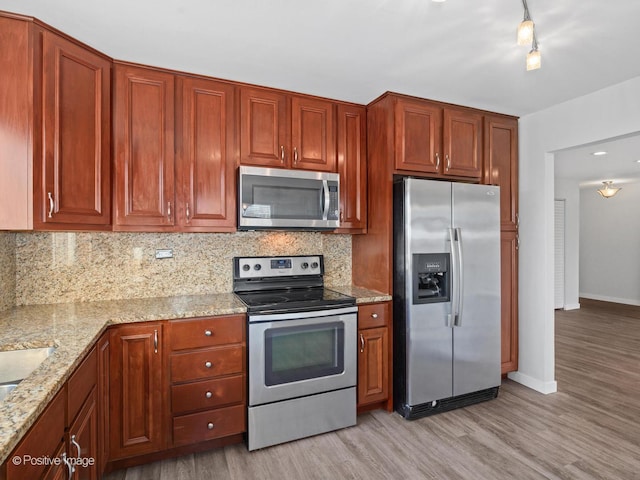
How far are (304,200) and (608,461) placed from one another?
2524mm

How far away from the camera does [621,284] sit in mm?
7352

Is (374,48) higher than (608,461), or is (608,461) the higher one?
(374,48)

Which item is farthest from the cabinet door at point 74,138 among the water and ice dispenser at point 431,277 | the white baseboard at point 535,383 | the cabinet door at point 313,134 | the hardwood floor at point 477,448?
the white baseboard at point 535,383

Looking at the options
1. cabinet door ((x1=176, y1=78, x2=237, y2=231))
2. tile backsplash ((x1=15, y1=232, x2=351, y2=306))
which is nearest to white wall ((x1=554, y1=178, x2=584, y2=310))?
tile backsplash ((x1=15, y1=232, x2=351, y2=306))

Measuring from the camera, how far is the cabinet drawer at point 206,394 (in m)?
2.15

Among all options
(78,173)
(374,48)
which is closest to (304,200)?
(374,48)

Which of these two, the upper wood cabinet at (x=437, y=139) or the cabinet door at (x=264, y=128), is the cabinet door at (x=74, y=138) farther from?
the upper wood cabinet at (x=437, y=139)

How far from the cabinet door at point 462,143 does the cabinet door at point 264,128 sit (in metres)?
1.30

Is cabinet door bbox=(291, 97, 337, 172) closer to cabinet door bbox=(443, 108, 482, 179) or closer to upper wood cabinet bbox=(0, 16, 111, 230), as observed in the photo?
cabinet door bbox=(443, 108, 482, 179)

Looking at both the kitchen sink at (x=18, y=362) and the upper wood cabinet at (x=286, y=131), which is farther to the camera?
the upper wood cabinet at (x=286, y=131)

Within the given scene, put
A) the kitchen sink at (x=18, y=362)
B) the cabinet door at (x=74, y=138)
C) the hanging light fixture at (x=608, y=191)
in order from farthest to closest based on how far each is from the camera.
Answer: the hanging light fixture at (x=608, y=191)
the cabinet door at (x=74, y=138)
the kitchen sink at (x=18, y=362)

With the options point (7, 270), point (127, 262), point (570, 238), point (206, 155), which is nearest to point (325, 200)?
point (206, 155)

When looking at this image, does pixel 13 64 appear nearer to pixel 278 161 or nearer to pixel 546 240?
pixel 278 161

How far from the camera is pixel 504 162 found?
3271mm
